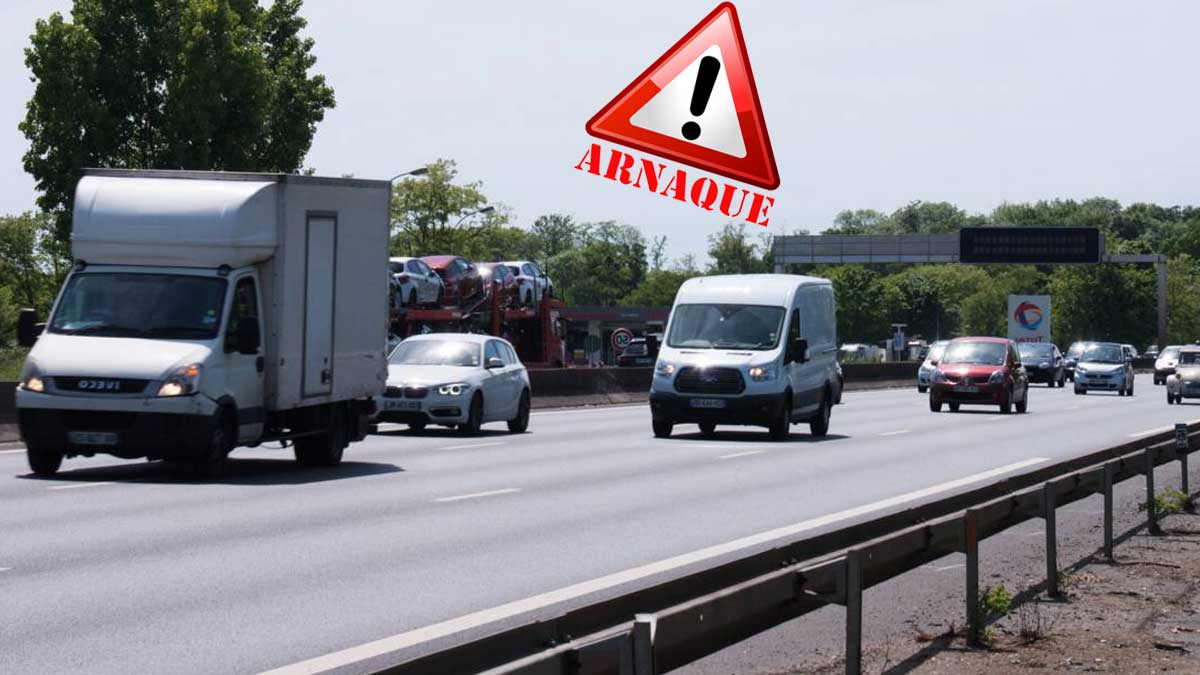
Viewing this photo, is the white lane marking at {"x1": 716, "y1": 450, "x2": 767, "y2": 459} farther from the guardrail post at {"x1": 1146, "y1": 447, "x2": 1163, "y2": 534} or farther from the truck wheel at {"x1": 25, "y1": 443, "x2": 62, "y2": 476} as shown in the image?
the guardrail post at {"x1": 1146, "y1": 447, "x2": 1163, "y2": 534}

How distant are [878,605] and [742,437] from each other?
62.0ft

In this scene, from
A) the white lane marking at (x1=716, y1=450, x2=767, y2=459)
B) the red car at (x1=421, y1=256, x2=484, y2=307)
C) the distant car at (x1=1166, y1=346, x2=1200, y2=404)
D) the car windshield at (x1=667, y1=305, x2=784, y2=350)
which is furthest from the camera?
the distant car at (x1=1166, y1=346, x2=1200, y2=404)

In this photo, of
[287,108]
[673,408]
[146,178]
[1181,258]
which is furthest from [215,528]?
[1181,258]

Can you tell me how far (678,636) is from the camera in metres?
6.02

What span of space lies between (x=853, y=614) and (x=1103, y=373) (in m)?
51.0

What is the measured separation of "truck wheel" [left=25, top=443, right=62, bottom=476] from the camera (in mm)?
18428

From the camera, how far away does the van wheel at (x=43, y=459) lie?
1841 centimetres

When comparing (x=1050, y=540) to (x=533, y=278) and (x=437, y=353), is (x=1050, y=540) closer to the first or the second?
(x=437, y=353)

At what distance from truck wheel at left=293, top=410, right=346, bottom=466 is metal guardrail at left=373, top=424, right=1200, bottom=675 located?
1068cm

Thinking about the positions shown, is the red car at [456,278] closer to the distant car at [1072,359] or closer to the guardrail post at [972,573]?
the distant car at [1072,359]

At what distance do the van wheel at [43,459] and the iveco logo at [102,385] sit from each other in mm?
840

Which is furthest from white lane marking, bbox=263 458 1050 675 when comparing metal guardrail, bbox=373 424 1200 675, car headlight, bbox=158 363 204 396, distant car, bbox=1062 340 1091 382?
distant car, bbox=1062 340 1091 382

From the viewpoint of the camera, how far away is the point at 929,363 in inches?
1939

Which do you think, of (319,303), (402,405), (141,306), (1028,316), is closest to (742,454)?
(402,405)
